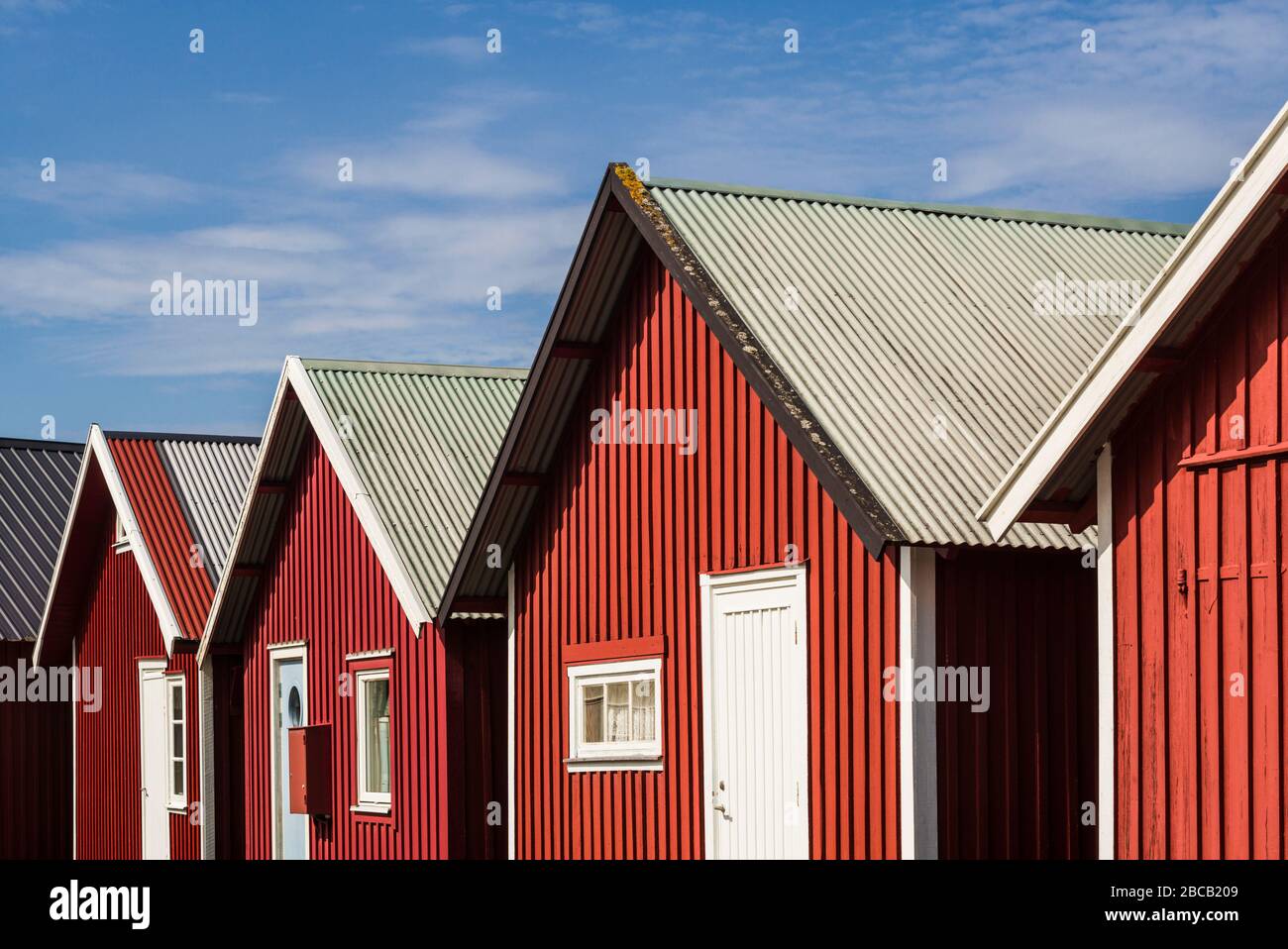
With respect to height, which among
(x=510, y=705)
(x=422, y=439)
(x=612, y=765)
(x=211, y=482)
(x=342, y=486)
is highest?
(x=422, y=439)

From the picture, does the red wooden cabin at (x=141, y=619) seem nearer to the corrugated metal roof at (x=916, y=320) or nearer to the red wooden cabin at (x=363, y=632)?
the red wooden cabin at (x=363, y=632)

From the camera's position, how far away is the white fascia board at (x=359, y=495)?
699 inches

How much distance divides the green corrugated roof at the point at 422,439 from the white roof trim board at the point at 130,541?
4.98 m

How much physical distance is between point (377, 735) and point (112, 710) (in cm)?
850

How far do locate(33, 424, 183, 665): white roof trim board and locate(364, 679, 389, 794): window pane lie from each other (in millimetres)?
4644

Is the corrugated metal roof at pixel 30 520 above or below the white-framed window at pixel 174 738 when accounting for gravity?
above

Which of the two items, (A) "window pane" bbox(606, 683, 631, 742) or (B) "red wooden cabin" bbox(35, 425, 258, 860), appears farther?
(B) "red wooden cabin" bbox(35, 425, 258, 860)

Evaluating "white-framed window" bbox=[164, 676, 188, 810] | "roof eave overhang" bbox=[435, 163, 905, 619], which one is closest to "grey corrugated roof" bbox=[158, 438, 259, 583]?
"white-framed window" bbox=[164, 676, 188, 810]

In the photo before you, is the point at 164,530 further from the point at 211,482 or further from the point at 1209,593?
the point at 1209,593

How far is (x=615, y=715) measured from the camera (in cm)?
1543

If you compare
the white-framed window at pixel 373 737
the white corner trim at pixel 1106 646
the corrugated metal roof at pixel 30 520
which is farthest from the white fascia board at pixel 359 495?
the corrugated metal roof at pixel 30 520

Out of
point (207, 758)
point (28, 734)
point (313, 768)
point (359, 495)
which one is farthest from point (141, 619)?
point (359, 495)

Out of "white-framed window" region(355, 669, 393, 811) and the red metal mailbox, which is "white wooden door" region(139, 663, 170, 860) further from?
"white-framed window" region(355, 669, 393, 811)

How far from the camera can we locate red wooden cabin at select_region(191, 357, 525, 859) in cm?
1783
